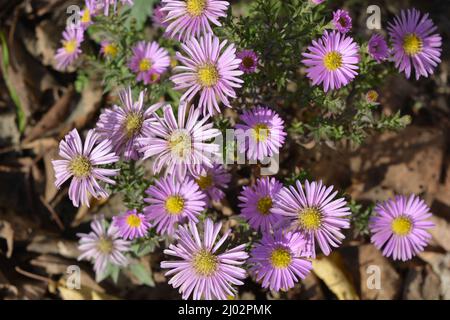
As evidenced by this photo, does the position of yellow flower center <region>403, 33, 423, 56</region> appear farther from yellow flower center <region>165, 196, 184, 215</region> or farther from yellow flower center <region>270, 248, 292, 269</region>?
yellow flower center <region>165, 196, 184, 215</region>

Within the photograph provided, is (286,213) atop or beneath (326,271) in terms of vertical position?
atop

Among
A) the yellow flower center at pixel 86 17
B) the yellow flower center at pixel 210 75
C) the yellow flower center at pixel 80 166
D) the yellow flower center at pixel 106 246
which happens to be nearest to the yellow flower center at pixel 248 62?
the yellow flower center at pixel 210 75

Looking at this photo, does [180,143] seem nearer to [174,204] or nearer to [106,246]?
[174,204]

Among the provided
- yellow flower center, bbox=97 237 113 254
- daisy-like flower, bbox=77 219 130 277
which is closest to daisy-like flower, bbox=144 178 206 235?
daisy-like flower, bbox=77 219 130 277

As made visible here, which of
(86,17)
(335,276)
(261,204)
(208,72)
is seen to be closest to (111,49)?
(86,17)

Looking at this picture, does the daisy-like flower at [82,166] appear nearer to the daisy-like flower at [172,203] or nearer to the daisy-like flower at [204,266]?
the daisy-like flower at [172,203]
